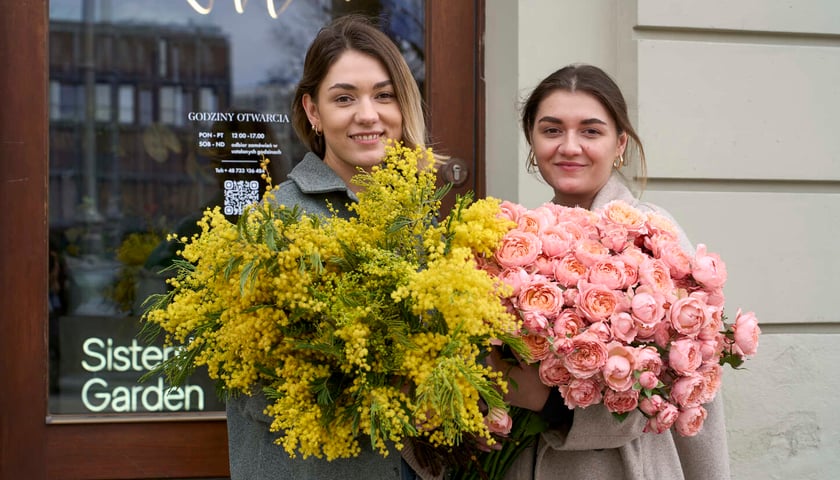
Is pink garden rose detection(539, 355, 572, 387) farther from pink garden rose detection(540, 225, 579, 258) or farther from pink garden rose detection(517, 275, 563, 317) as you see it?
pink garden rose detection(540, 225, 579, 258)

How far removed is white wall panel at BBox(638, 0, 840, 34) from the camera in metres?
3.13

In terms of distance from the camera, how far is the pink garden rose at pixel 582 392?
1506mm

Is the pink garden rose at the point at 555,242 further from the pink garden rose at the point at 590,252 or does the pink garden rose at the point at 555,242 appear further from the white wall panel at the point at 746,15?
the white wall panel at the point at 746,15

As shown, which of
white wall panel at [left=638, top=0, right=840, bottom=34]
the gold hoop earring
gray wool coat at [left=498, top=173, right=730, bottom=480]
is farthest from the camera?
white wall panel at [left=638, top=0, right=840, bottom=34]

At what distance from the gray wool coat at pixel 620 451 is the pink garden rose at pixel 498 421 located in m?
0.16

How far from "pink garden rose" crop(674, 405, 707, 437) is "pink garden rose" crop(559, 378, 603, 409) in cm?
19

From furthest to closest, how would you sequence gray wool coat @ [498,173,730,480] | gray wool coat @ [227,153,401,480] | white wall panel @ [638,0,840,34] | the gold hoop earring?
1. white wall panel @ [638,0,840,34]
2. the gold hoop earring
3. gray wool coat @ [227,153,401,480]
4. gray wool coat @ [498,173,730,480]

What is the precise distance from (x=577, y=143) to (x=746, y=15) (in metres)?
1.65

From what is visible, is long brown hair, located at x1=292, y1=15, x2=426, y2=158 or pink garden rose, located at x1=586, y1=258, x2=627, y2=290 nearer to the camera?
pink garden rose, located at x1=586, y1=258, x2=627, y2=290

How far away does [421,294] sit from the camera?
1.29m

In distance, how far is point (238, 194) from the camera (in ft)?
10.5

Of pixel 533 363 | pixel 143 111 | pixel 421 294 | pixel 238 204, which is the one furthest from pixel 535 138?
pixel 143 111

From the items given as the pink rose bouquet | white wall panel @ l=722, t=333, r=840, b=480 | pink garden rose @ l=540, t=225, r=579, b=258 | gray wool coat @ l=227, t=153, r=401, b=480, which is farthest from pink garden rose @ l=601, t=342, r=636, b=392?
white wall panel @ l=722, t=333, r=840, b=480

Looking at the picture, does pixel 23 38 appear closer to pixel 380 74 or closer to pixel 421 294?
pixel 380 74
